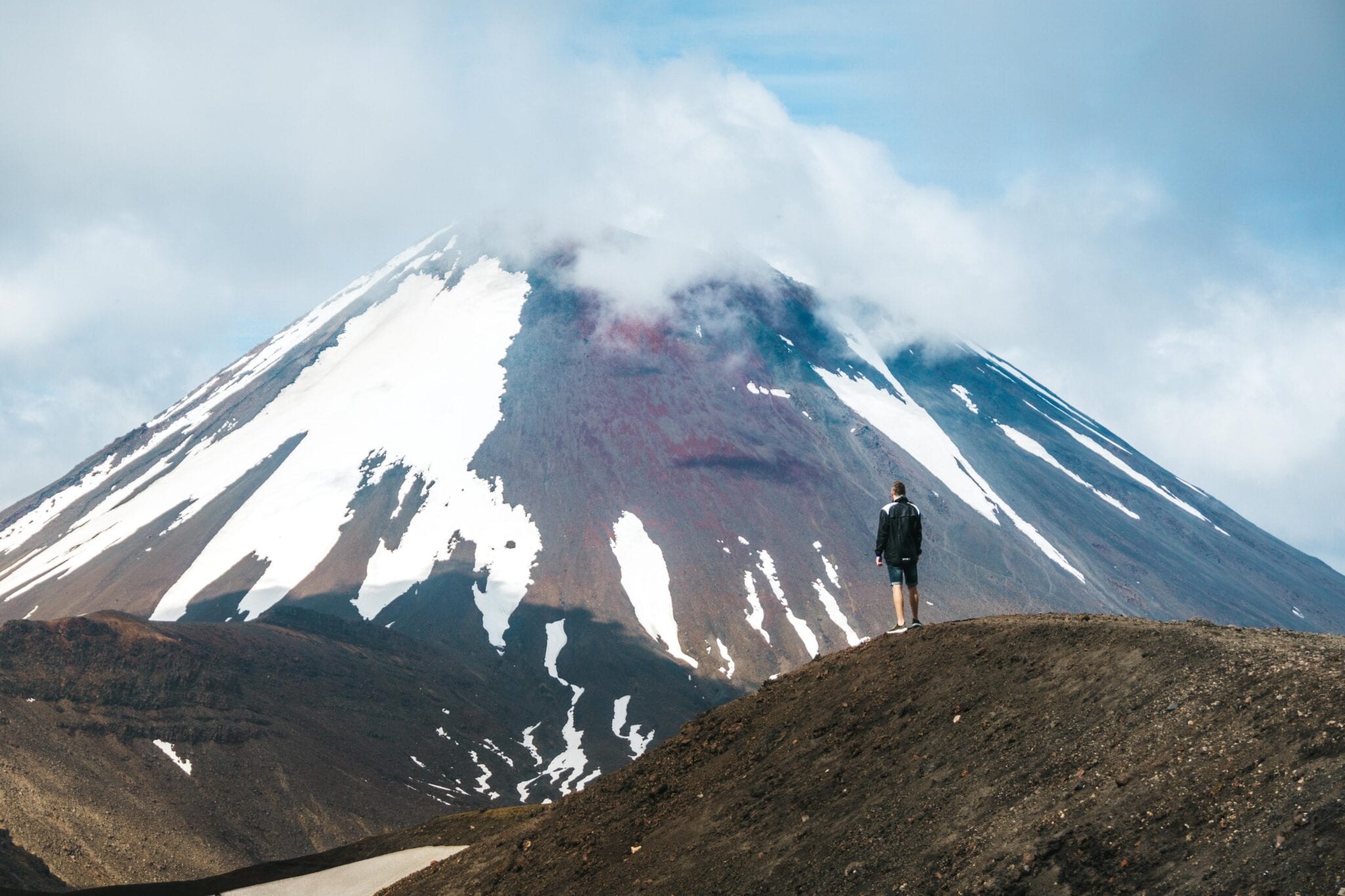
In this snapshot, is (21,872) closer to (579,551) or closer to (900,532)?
(900,532)

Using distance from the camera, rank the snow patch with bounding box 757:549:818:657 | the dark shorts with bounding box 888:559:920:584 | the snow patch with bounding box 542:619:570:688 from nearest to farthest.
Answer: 1. the dark shorts with bounding box 888:559:920:584
2. the snow patch with bounding box 542:619:570:688
3. the snow patch with bounding box 757:549:818:657

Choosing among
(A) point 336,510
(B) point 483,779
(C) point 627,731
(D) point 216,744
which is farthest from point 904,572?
(A) point 336,510

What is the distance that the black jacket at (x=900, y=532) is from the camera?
2034 cm

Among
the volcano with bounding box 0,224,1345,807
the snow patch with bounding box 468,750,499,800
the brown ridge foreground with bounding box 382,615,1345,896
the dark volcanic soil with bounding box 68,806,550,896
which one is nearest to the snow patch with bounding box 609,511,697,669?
the volcano with bounding box 0,224,1345,807

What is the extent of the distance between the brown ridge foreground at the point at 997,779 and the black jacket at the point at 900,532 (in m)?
1.74

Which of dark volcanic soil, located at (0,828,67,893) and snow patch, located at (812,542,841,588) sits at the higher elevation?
dark volcanic soil, located at (0,828,67,893)

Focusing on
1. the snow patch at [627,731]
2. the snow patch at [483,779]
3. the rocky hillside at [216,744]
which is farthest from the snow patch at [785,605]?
the snow patch at [483,779]

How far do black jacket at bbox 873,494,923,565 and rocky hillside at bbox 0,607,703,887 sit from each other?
4206 cm

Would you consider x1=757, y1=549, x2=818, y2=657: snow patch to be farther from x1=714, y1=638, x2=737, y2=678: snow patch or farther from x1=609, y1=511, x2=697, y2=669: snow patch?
x1=609, y1=511, x2=697, y2=669: snow patch

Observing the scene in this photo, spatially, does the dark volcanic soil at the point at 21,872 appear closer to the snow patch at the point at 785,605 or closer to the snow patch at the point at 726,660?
the snow patch at the point at 726,660

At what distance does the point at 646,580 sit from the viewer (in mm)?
159750

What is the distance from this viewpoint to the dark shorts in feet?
67.4

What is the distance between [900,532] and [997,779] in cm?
609

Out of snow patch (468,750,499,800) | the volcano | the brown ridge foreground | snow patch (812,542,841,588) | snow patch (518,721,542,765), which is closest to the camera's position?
the brown ridge foreground
